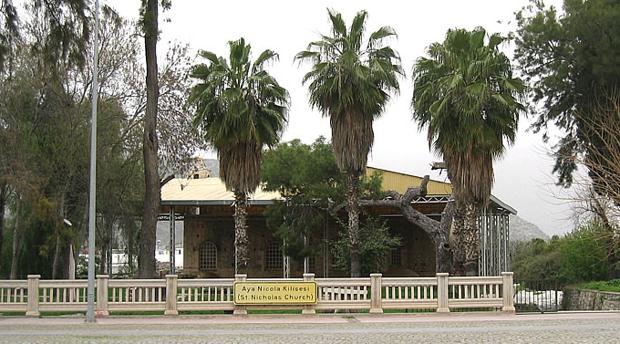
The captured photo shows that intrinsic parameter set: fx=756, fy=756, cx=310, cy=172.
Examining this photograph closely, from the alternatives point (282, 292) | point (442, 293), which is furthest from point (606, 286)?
point (282, 292)

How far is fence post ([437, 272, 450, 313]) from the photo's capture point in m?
21.3

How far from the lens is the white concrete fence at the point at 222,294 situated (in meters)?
20.8

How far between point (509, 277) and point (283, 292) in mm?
6446

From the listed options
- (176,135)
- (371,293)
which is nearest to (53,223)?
(176,135)

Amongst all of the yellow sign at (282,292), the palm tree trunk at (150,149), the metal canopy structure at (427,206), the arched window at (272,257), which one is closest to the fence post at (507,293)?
the yellow sign at (282,292)

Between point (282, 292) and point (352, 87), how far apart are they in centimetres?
918

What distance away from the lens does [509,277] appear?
847 inches

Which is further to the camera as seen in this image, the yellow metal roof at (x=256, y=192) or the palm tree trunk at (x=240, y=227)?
the yellow metal roof at (x=256, y=192)

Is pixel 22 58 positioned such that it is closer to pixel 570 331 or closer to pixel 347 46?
pixel 347 46

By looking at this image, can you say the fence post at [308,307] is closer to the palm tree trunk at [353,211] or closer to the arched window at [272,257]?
the palm tree trunk at [353,211]

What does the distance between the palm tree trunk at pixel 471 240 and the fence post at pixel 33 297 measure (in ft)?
46.1

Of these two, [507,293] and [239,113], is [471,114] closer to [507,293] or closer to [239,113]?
[507,293]

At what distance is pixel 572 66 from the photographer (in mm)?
36656

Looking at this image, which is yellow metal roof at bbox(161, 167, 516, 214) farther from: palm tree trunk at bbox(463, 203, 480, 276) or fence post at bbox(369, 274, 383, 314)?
fence post at bbox(369, 274, 383, 314)
